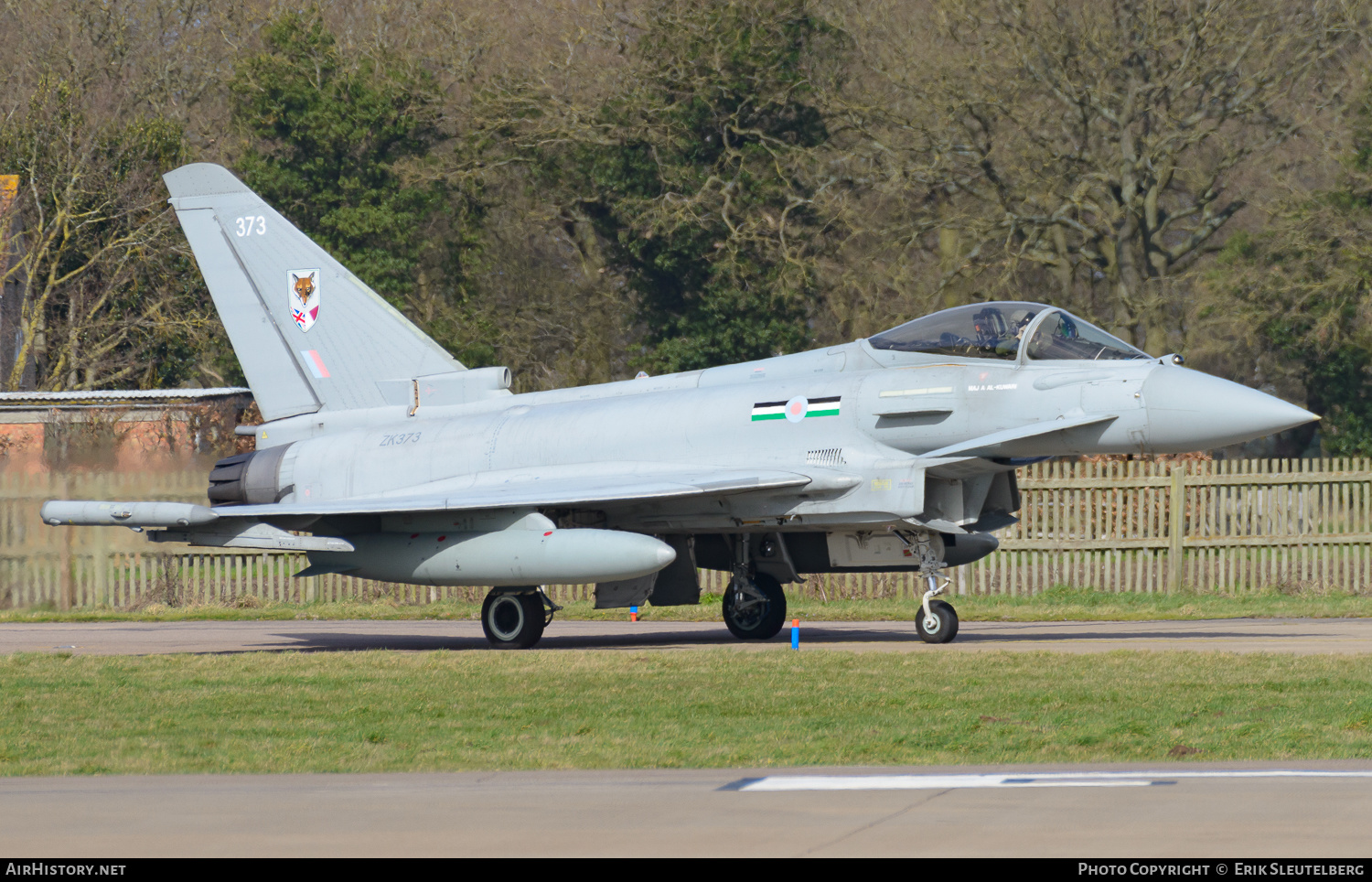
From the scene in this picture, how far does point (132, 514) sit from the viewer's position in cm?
1553

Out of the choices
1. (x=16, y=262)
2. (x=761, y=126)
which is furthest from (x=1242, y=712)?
(x=16, y=262)

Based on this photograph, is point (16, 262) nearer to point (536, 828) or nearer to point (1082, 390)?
point (1082, 390)

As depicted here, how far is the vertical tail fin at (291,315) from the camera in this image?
1845 centimetres

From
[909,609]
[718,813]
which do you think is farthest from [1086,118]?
[718,813]

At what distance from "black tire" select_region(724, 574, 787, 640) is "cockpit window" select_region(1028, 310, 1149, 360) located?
3898 mm

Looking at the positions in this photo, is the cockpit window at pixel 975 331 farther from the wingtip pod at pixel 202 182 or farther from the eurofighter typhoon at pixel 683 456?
the wingtip pod at pixel 202 182

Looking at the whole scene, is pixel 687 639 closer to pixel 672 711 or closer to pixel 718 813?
pixel 672 711

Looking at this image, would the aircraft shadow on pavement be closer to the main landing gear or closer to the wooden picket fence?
the main landing gear

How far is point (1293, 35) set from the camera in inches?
1286

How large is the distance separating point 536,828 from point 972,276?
28.3 metres

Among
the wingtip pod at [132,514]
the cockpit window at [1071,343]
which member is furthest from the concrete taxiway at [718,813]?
the wingtip pod at [132,514]

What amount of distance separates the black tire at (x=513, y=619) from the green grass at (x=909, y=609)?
417 centimetres

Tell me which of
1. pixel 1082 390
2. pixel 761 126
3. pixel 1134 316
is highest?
pixel 761 126

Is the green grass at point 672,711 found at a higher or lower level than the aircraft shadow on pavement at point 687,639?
higher
